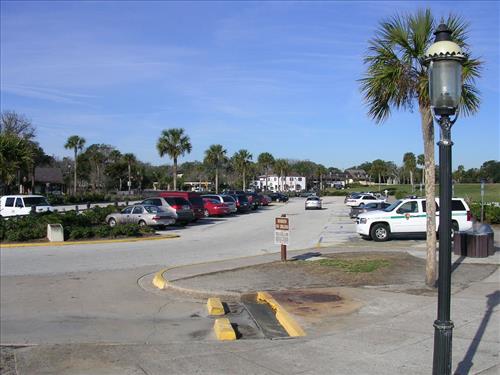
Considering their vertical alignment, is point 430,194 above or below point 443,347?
above

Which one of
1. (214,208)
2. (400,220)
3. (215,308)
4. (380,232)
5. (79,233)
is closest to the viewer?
(215,308)

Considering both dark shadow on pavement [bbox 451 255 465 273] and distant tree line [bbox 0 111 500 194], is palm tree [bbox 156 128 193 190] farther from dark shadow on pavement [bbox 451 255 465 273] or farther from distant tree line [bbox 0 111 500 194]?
dark shadow on pavement [bbox 451 255 465 273]

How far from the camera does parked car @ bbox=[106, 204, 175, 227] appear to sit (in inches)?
1063

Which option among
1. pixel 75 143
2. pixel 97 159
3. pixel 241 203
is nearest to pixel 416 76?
pixel 241 203

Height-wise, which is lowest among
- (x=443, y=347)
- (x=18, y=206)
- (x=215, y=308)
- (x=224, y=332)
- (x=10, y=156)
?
(x=215, y=308)

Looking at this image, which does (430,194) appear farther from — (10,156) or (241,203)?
(10,156)

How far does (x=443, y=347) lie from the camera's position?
4473 mm

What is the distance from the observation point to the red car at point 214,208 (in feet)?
131

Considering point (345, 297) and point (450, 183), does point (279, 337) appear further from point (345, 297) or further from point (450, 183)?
point (450, 183)

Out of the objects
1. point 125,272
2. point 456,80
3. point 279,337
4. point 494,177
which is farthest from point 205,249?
point 494,177

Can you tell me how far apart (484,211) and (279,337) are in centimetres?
2415

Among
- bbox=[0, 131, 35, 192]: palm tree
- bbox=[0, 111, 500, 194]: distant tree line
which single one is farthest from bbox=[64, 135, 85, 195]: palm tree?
bbox=[0, 131, 35, 192]: palm tree

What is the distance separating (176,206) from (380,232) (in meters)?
12.2

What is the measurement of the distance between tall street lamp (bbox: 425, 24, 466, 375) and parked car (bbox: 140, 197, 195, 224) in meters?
24.2
